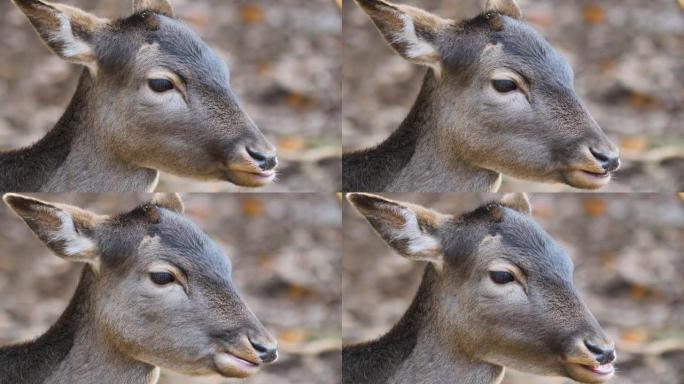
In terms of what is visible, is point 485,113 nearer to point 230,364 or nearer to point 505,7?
point 505,7

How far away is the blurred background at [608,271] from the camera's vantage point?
4164mm

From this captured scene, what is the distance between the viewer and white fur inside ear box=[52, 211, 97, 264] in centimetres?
381

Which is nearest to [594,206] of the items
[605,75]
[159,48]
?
[605,75]

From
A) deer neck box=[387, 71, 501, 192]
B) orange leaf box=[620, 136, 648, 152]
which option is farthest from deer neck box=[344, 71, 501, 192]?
orange leaf box=[620, 136, 648, 152]

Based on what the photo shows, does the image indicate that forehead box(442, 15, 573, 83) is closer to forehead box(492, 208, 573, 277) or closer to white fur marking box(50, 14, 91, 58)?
forehead box(492, 208, 573, 277)

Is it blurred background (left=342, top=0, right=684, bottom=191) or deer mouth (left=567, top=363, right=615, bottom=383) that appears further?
blurred background (left=342, top=0, right=684, bottom=191)

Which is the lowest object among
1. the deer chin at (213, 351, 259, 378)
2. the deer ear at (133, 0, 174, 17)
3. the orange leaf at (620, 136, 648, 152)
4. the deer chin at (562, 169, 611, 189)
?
the deer chin at (213, 351, 259, 378)

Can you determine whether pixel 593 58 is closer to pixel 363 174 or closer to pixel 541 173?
pixel 541 173

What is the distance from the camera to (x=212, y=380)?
4.09m

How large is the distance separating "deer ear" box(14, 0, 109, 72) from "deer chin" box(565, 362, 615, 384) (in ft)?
6.61

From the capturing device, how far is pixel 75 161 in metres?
3.98

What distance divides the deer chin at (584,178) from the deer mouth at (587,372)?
668mm

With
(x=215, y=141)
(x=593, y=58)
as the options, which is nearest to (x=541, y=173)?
(x=593, y=58)

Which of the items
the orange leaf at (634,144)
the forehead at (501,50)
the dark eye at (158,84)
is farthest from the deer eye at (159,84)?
the orange leaf at (634,144)
